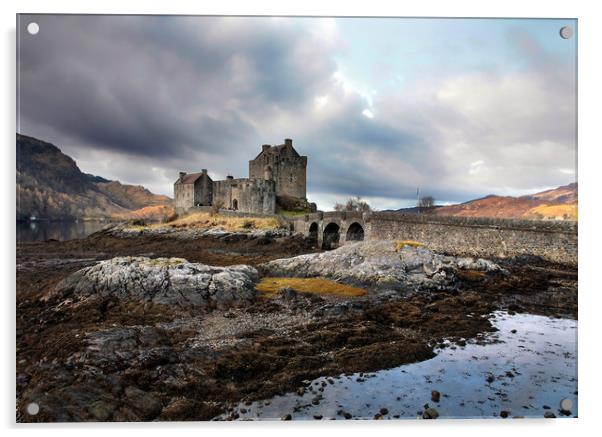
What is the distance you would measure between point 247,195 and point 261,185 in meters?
1.45

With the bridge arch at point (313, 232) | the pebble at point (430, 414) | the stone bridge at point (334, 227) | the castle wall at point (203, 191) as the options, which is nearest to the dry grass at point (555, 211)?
the pebble at point (430, 414)

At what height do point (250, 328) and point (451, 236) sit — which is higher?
point (451, 236)

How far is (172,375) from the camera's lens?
162 inches

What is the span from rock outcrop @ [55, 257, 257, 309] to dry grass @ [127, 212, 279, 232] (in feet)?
33.7

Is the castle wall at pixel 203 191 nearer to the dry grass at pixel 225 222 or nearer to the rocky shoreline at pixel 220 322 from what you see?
the dry grass at pixel 225 222

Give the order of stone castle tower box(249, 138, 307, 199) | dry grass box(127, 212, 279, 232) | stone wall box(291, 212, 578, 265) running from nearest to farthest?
stone wall box(291, 212, 578, 265)
dry grass box(127, 212, 279, 232)
stone castle tower box(249, 138, 307, 199)

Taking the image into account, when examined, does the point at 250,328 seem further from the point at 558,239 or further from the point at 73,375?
the point at 558,239

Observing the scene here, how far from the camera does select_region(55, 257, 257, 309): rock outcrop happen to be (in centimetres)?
737

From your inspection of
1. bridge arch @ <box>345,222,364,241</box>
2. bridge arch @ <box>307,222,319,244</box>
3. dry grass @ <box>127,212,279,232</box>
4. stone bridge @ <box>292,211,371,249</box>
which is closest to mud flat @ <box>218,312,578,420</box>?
stone bridge @ <box>292,211,371,249</box>

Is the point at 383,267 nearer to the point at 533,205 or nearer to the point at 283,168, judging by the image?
the point at 533,205

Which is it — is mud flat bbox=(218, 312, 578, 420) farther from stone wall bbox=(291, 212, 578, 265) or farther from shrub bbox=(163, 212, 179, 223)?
shrub bbox=(163, 212, 179, 223)

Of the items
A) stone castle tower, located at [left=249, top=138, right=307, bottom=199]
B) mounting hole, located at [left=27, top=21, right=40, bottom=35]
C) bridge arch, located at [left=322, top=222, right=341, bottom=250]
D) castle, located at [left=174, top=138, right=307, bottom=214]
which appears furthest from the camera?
stone castle tower, located at [left=249, top=138, right=307, bottom=199]
